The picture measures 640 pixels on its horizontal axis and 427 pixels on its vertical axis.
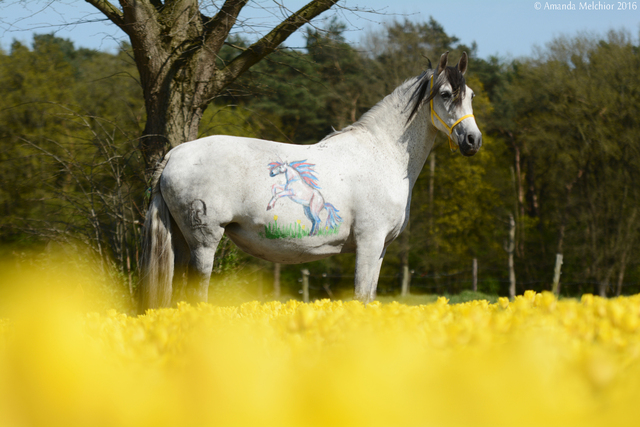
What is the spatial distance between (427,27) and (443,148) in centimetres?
676

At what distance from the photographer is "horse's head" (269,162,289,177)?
3.85 metres

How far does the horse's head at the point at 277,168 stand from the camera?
385 centimetres

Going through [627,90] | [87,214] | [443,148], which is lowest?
[87,214]

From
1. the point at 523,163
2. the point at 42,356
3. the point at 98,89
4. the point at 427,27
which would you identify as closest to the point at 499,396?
the point at 42,356

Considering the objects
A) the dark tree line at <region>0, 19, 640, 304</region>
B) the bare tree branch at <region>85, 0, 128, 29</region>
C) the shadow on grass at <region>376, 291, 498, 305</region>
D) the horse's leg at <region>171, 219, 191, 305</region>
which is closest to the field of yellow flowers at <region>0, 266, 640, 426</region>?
the horse's leg at <region>171, 219, 191, 305</region>

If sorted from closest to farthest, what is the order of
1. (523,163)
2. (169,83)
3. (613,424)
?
(613,424) < (169,83) < (523,163)

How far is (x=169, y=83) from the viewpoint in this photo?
507 cm

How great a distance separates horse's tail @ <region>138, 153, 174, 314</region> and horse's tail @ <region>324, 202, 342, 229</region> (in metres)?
1.18

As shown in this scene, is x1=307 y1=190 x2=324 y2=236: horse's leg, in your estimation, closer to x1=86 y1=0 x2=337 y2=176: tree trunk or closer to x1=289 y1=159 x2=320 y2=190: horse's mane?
x1=289 y1=159 x2=320 y2=190: horse's mane

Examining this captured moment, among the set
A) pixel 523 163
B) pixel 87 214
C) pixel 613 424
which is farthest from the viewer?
pixel 523 163

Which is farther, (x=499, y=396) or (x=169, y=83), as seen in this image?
(x=169, y=83)

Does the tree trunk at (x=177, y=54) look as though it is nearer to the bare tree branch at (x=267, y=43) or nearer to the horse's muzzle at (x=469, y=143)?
the bare tree branch at (x=267, y=43)

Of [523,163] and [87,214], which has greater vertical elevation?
[523,163]

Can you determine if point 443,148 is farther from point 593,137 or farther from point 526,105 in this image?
point 593,137
